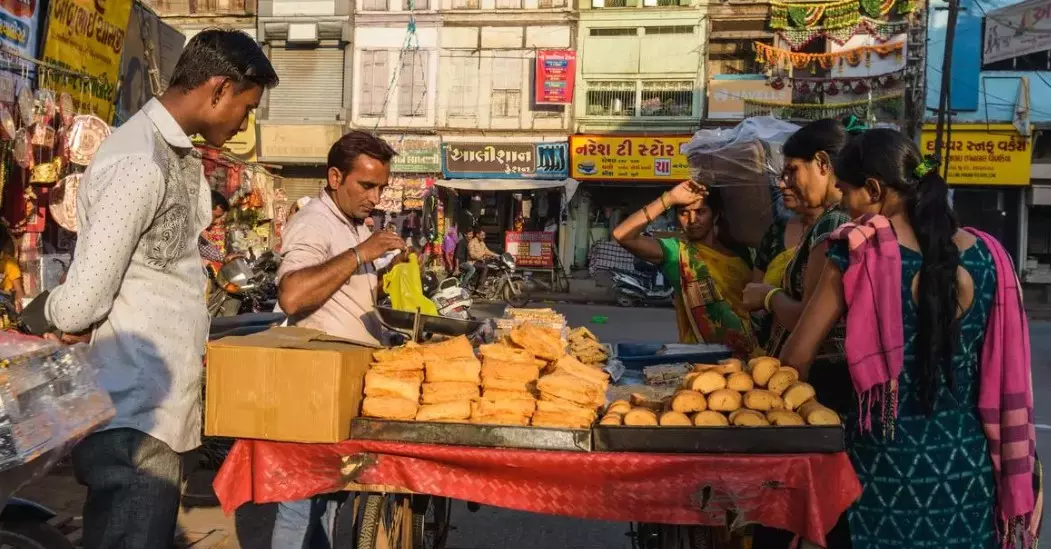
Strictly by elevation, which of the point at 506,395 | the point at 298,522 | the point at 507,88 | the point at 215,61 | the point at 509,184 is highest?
the point at 507,88

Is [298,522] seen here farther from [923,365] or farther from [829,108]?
[829,108]

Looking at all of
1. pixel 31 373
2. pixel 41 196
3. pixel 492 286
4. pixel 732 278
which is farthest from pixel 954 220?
pixel 492 286

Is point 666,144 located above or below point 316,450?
above

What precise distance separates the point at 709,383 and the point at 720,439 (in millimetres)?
198

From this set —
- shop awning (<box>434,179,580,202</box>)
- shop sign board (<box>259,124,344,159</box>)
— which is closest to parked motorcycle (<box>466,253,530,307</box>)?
shop awning (<box>434,179,580,202</box>)

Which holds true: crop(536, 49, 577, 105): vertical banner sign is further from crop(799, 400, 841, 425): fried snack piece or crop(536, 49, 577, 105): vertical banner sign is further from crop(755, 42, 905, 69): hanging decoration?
crop(799, 400, 841, 425): fried snack piece

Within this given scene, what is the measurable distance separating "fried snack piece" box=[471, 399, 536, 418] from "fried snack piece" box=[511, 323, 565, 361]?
270mm

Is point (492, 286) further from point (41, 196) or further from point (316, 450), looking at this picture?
point (316, 450)

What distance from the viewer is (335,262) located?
8.07 ft

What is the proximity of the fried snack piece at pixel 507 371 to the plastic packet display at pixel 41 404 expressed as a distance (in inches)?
39.2

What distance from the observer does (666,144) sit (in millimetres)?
18828

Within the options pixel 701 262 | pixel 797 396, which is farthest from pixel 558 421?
pixel 701 262

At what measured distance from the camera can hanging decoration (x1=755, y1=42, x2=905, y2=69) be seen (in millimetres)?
17812

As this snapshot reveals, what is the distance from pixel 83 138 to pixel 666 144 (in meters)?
14.5
